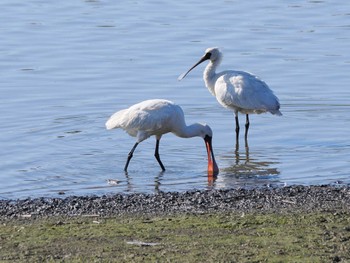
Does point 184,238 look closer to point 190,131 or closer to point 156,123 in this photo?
point 156,123

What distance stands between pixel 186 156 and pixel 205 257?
5.76 metres

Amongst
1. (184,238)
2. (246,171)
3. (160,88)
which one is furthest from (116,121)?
(184,238)

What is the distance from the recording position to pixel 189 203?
10164 millimetres

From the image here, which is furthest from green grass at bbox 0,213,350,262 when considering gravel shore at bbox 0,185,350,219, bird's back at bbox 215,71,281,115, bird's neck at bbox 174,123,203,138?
bird's back at bbox 215,71,281,115

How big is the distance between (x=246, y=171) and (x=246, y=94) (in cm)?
225

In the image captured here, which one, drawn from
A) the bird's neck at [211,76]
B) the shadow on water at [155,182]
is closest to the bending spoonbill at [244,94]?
the bird's neck at [211,76]

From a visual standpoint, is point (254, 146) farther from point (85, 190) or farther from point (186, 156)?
point (85, 190)

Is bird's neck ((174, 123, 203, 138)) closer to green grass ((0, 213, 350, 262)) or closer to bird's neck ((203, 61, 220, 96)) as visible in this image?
bird's neck ((203, 61, 220, 96))

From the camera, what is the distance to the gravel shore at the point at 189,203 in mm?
9859

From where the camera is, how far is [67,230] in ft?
29.0

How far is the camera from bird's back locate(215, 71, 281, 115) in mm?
14648

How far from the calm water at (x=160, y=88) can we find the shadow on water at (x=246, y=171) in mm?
26

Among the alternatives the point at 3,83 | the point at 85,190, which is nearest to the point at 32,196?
the point at 85,190

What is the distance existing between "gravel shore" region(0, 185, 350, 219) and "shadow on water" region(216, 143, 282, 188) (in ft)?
3.16
